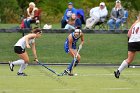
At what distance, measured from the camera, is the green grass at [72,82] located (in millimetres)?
14281

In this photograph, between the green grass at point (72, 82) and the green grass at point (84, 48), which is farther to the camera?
the green grass at point (84, 48)

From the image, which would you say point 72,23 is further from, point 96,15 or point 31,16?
point 31,16

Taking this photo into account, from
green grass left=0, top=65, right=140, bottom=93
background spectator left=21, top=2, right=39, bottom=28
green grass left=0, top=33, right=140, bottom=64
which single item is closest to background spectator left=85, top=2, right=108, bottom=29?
green grass left=0, top=33, right=140, bottom=64

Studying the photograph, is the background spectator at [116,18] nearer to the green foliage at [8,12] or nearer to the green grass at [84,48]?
the green grass at [84,48]

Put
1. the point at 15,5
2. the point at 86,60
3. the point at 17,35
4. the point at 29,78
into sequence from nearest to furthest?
the point at 29,78 < the point at 86,60 < the point at 17,35 < the point at 15,5

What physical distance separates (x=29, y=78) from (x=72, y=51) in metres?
2.48

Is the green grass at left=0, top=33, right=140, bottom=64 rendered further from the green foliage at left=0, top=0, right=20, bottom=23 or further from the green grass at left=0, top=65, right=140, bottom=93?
the green foliage at left=0, top=0, right=20, bottom=23

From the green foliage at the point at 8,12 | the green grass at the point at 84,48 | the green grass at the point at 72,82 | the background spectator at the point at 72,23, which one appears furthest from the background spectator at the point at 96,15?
the green foliage at the point at 8,12

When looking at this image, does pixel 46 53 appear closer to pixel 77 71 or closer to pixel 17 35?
pixel 17 35

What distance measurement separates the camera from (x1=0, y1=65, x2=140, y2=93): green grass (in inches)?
562

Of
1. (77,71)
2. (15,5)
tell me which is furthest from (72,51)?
(15,5)

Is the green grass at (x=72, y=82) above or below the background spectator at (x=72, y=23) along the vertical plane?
below

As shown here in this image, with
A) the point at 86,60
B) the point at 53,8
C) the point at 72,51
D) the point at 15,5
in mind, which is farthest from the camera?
the point at 53,8

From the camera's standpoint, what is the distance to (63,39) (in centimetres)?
2541
